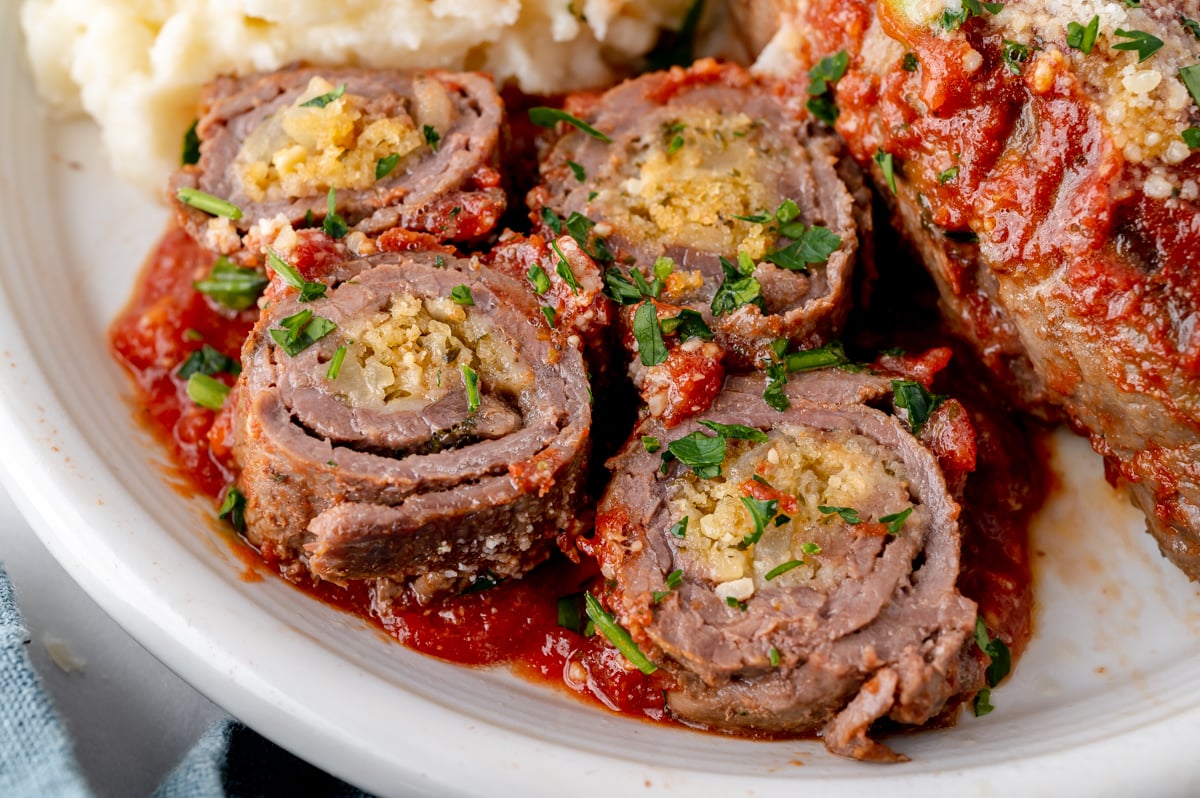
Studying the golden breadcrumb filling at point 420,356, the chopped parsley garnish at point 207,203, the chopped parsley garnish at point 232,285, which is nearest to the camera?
the golden breadcrumb filling at point 420,356

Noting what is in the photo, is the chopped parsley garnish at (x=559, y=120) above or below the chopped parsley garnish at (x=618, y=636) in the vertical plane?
above

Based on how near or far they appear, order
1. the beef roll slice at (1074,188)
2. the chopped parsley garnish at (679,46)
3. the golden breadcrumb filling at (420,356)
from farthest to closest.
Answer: the chopped parsley garnish at (679,46) → the golden breadcrumb filling at (420,356) → the beef roll slice at (1074,188)

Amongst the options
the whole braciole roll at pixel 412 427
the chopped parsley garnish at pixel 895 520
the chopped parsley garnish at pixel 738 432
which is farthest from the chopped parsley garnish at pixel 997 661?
the whole braciole roll at pixel 412 427

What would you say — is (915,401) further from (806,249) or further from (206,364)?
(206,364)

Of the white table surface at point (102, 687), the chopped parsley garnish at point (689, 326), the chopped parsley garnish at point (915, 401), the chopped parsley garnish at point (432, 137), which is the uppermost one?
the chopped parsley garnish at point (432, 137)

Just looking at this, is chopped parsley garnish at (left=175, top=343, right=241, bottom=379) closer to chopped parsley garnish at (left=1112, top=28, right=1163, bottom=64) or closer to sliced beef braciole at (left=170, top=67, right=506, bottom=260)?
sliced beef braciole at (left=170, top=67, right=506, bottom=260)

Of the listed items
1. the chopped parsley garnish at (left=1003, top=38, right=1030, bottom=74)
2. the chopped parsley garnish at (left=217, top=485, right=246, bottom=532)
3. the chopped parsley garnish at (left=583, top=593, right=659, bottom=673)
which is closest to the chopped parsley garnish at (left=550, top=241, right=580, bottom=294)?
the chopped parsley garnish at (left=583, top=593, right=659, bottom=673)

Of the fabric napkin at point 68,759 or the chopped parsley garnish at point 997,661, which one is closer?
the fabric napkin at point 68,759

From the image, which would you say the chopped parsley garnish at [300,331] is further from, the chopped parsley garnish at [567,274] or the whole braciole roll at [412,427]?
the chopped parsley garnish at [567,274]
